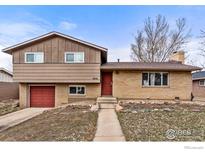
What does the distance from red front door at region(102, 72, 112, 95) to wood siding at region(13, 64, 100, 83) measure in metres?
1.23

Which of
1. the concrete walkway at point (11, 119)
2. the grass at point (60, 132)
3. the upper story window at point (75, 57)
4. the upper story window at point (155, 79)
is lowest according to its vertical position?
the concrete walkway at point (11, 119)

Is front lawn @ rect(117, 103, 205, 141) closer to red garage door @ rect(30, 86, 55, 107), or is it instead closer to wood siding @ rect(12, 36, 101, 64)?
wood siding @ rect(12, 36, 101, 64)

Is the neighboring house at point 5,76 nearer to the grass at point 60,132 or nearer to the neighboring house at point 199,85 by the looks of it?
the grass at point 60,132

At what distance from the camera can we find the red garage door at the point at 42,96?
15.7m

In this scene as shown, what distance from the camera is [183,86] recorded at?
15.8 metres

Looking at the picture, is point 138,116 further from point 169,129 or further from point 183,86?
point 183,86

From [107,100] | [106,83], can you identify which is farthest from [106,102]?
[106,83]

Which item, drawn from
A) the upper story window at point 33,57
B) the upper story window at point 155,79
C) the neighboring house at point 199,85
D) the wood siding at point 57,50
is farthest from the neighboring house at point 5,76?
the neighboring house at point 199,85

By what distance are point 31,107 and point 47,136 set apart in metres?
9.57

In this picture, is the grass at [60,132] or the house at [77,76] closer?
the grass at [60,132]

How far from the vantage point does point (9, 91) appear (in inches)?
648

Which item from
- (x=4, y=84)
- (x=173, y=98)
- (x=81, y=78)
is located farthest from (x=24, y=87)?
(x=173, y=98)

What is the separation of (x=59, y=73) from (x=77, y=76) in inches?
49.2

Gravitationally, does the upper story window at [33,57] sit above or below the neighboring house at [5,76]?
above
